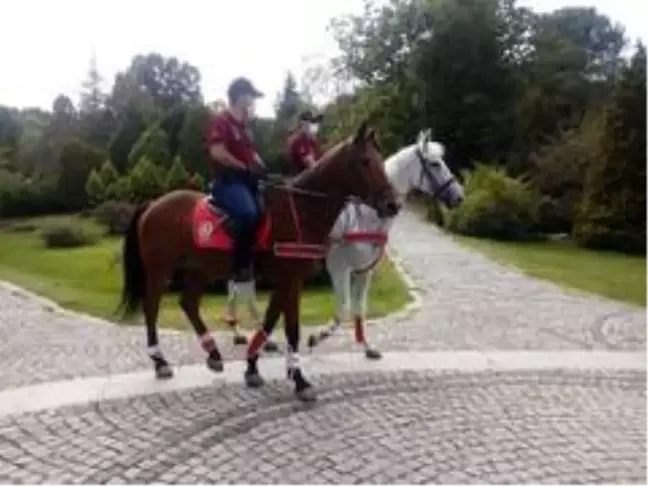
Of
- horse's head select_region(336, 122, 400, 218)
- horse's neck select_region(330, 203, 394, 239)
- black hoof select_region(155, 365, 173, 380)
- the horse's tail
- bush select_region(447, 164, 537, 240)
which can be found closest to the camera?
horse's head select_region(336, 122, 400, 218)

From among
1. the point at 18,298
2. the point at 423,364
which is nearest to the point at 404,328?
the point at 423,364

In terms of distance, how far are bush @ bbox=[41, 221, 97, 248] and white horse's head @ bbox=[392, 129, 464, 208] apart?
20.3m

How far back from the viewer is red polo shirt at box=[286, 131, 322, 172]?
28.8ft

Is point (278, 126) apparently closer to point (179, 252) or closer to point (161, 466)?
point (179, 252)

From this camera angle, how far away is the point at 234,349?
9523 millimetres

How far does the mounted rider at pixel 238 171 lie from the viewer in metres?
7.23

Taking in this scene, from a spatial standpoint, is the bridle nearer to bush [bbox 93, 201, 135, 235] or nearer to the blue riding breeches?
the blue riding breeches

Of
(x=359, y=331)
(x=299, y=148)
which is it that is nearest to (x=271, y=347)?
(x=359, y=331)

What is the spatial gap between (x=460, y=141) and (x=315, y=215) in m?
34.5

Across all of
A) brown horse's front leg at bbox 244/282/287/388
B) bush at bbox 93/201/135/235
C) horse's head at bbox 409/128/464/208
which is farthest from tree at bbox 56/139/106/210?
brown horse's front leg at bbox 244/282/287/388

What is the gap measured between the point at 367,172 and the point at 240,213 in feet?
4.07

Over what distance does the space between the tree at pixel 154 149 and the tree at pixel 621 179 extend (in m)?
17.5

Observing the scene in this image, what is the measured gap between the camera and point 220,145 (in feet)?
23.7

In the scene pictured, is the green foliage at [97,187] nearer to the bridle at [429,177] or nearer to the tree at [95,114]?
the tree at [95,114]
